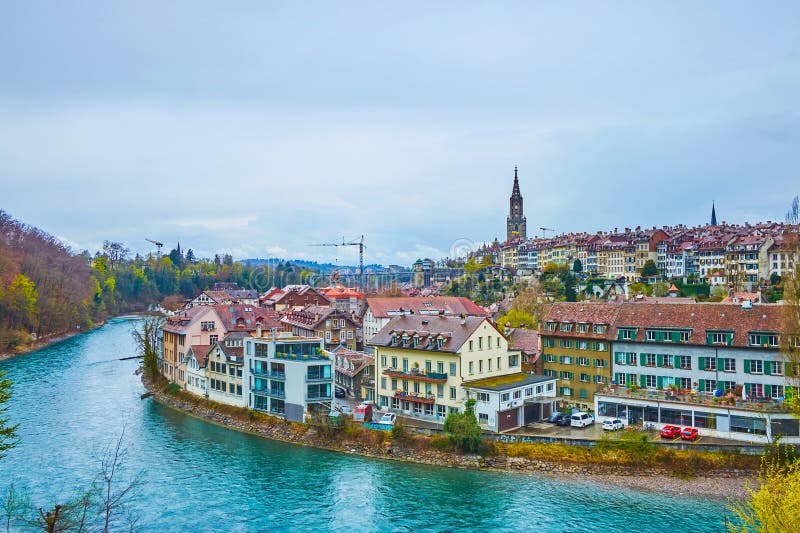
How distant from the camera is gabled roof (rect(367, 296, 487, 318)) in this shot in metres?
61.1

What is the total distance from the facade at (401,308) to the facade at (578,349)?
17.1 m

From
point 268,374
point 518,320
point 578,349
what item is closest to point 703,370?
point 578,349

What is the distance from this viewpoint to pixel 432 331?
39719mm

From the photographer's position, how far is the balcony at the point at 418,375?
37.3m

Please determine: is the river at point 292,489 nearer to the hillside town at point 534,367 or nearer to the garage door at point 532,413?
the hillside town at point 534,367

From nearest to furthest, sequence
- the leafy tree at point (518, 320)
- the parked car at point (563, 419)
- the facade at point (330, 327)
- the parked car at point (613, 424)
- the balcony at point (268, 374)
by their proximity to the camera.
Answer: the parked car at point (613, 424), the parked car at point (563, 419), the balcony at point (268, 374), the facade at point (330, 327), the leafy tree at point (518, 320)

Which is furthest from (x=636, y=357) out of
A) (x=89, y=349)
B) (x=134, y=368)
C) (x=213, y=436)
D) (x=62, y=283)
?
(x=62, y=283)

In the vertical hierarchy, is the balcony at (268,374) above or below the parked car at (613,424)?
above

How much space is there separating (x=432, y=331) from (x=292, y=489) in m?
13.3

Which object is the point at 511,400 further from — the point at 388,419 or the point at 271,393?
the point at 271,393

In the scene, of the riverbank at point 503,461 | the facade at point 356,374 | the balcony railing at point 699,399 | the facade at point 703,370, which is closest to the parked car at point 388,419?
the riverbank at point 503,461

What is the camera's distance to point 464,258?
160 metres

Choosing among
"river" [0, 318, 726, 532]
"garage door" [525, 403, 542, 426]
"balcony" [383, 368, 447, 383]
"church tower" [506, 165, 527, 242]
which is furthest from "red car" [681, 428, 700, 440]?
"church tower" [506, 165, 527, 242]

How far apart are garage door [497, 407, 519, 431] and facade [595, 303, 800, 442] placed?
4.70 meters
